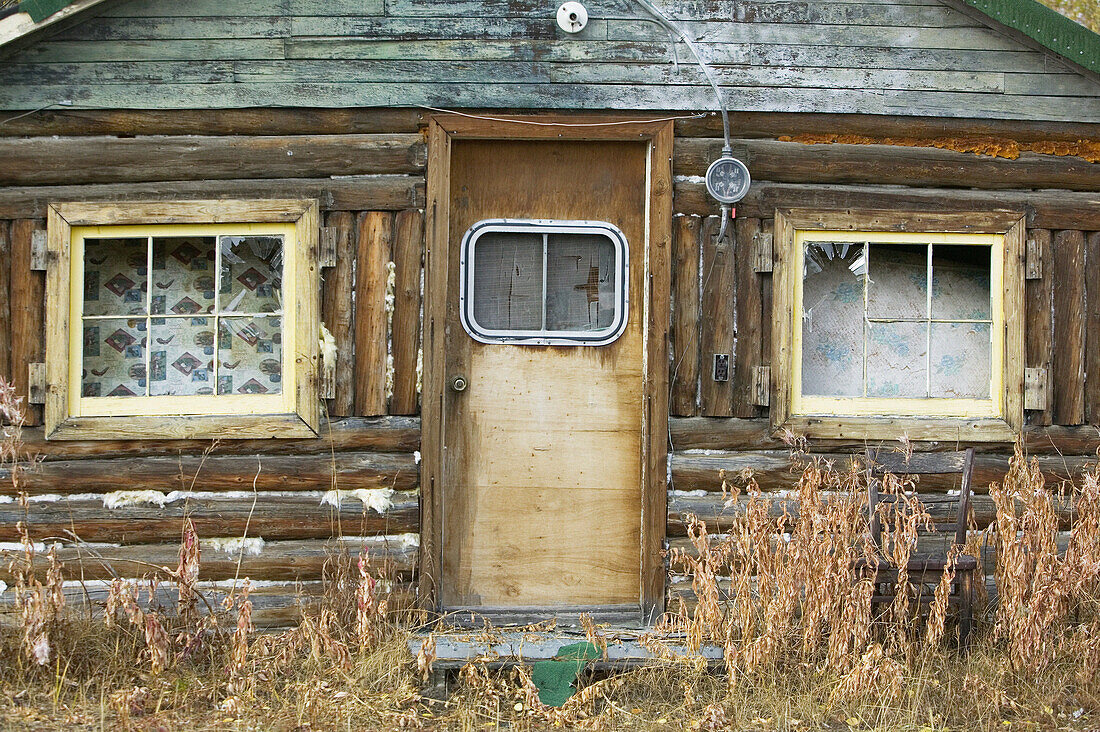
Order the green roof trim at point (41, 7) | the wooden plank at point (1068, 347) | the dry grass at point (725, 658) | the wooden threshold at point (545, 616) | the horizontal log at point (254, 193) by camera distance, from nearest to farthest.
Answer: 1. the dry grass at point (725, 658)
2. the green roof trim at point (41, 7)
3. the wooden threshold at point (545, 616)
4. the horizontal log at point (254, 193)
5. the wooden plank at point (1068, 347)

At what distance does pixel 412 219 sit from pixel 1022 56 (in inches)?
130

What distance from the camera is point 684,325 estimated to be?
16.9 feet

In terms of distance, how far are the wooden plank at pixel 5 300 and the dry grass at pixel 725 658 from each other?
0.65m

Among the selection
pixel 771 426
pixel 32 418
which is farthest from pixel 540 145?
pixel 32 418

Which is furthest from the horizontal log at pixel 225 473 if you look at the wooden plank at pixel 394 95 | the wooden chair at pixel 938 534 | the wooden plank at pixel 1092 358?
the wooden plank at pixel 1092 358

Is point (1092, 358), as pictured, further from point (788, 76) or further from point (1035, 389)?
point (788, 76)

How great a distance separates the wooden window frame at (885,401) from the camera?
5195mm

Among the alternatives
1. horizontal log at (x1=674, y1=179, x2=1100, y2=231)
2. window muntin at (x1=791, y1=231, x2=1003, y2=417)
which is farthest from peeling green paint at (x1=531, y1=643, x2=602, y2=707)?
horizontal log at (x1=674, y1=179, x2=1100, y2=231)

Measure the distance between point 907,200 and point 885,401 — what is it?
105cm

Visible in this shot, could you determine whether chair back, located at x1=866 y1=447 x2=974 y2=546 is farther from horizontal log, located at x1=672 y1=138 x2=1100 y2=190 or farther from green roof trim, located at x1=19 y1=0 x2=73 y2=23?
green roof trim, located at x1=19 y1=0 x2=73 y2=23

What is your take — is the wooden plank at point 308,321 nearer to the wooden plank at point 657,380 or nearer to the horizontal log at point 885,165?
the wooden plank at point 657,380

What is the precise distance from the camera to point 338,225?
511 centimetres

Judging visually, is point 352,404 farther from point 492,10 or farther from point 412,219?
point 492,10

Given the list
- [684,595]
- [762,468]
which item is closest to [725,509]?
[762,468]
